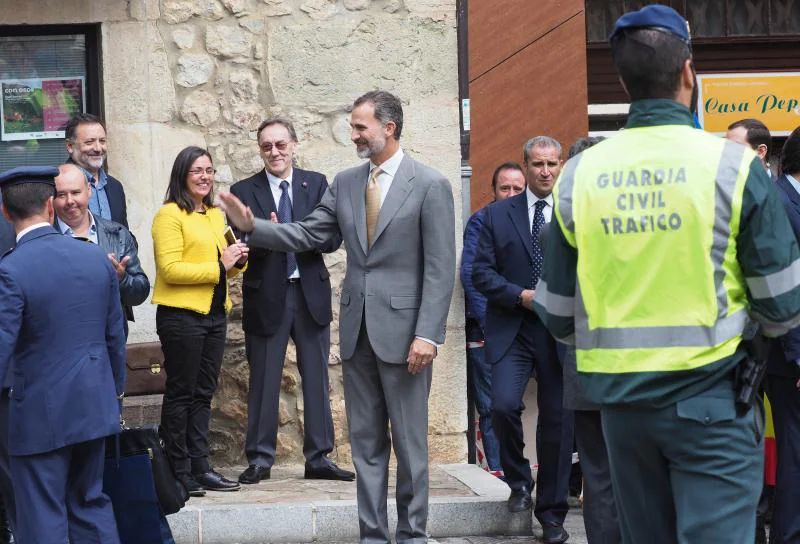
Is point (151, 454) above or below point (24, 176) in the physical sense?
below

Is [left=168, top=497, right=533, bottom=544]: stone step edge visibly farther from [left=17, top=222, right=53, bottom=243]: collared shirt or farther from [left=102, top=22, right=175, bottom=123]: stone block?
[left=102, top=22, right=175, bottom=123]: stone block

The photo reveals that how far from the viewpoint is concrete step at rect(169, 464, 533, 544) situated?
6.75 m

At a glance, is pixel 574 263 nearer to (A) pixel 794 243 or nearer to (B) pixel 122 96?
(A) pixel 794 243

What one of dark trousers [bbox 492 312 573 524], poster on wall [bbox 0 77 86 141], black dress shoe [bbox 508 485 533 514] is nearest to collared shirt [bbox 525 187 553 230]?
dark trousers [bbox 492 312 573 524]

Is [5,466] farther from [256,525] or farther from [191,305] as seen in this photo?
[191,305]

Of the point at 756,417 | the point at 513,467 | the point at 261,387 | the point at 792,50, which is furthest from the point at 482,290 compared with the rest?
the point at 792,50

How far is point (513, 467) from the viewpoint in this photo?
22.8 ft

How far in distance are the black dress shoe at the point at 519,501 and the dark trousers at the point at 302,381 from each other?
52.2 inches

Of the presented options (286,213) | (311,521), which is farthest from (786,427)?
(286,213)

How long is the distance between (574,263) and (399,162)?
269 cm

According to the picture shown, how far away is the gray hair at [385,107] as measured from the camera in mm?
6340

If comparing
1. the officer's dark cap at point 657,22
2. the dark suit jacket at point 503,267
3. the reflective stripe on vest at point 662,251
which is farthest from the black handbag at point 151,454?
the officer's dark cap at point 657,22

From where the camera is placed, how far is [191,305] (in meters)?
7.41

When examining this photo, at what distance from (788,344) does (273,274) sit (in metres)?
3.13
